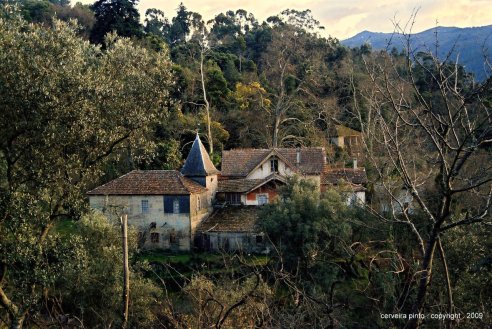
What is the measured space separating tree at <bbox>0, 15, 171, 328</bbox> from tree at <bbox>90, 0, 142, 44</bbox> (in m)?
32.5

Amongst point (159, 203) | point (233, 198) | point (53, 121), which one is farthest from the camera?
point (233, 198)

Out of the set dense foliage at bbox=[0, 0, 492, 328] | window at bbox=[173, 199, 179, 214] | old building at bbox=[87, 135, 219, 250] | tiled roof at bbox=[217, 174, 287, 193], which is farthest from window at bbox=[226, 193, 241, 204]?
dense foliage at bbox=[0, 0, 492, 328]

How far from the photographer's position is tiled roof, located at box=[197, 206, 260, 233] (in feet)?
89.8

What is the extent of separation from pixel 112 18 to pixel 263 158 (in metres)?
20.5

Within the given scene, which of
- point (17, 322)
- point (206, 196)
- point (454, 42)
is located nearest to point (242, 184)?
point (206, 196)

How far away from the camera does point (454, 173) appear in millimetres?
4367

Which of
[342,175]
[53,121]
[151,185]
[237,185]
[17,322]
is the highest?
[53,121]

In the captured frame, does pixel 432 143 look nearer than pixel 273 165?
Yes

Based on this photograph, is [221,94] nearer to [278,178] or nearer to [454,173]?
[278,178]

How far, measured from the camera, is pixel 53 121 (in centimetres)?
1076

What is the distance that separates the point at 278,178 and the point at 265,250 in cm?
540

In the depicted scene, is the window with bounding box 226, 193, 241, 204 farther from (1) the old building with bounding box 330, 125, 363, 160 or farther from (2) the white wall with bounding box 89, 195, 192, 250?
(1) the old building with bounding box 330, 125, 363, 160

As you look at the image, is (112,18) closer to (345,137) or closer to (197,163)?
(197,163)

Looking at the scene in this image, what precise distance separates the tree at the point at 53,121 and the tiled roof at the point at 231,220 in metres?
15.2
